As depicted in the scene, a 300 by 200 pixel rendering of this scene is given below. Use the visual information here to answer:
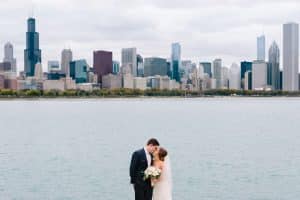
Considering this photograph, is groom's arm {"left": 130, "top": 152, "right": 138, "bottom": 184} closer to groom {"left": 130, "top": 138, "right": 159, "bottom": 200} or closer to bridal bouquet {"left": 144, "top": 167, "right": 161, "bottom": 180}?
groom {"left": 130, "top": 138, "right": 159, "bottom": 200}

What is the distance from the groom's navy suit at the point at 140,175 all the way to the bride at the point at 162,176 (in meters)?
0.20

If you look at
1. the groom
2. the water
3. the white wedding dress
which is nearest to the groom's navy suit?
the groom

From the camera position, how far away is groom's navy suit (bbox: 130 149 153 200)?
54.6 ft

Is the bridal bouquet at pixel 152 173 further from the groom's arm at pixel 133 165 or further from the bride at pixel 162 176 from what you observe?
the groom's arm at pixel 133 165

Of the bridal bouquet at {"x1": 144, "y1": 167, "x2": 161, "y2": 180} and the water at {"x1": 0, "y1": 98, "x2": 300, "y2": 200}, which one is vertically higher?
the bridal bouquet at {"x1": 144, "y1": 167, "x2": 161, "y2": 180}

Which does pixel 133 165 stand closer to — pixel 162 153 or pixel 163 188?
pixel 162 153

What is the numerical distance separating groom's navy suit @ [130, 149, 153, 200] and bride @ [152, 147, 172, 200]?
0.20 meters

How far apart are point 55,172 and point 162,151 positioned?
954 inches

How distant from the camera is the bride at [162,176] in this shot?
16.5m

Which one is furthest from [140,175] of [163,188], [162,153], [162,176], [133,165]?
[162,153]

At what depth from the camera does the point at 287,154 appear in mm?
52156

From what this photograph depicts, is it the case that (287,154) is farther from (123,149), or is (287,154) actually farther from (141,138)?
(141,138)

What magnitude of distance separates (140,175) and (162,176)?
1.95ft

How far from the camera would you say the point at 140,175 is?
1677 cm
